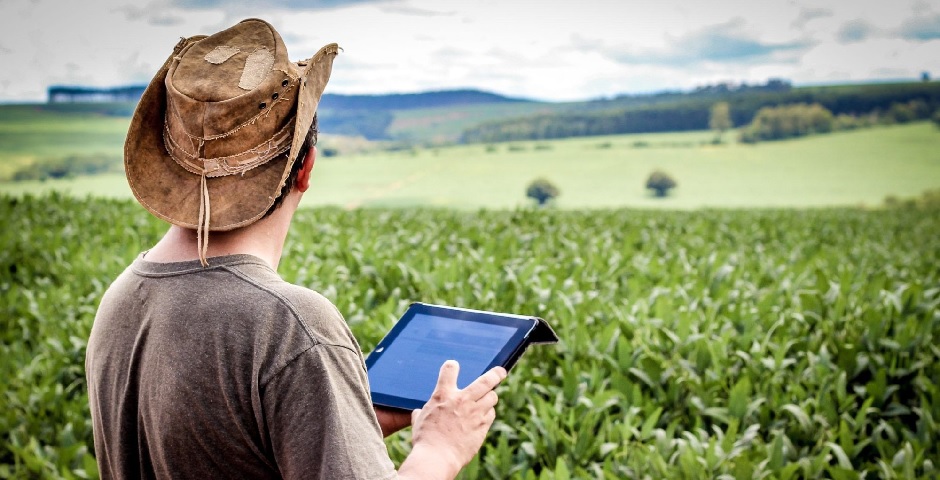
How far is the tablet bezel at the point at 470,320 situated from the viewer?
2025 mm

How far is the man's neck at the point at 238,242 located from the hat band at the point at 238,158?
117 mm

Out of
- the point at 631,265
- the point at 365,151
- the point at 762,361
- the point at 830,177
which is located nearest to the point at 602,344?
the point at 762,361

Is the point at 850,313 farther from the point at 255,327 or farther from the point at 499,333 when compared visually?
the point at 255,327

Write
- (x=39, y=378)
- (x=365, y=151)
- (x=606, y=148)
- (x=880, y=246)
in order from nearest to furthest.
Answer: (x=39, y=378) → (x=880, y=246) → (x=365, y=151) → (x=606, y=148)

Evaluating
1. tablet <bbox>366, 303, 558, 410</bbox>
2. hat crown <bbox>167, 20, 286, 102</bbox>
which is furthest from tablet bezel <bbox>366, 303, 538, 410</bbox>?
hat crown <bbox>167, 20, 286, 102</bbox>

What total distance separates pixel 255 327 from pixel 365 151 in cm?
6355

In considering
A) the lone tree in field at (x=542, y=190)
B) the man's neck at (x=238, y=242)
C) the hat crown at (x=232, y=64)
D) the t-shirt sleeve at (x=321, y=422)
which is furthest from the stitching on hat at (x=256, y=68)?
the lone tree in field at (x=542, y=190)

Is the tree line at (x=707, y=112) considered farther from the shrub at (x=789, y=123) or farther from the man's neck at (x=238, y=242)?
the man's neck at (x=238, y=242)

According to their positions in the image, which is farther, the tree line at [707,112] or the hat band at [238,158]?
the tree line at [707,112]

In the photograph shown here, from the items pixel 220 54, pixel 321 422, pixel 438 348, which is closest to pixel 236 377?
pixel 321 422

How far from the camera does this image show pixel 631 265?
7625mm

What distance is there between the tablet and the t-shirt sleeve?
39cm

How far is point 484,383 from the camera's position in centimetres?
188

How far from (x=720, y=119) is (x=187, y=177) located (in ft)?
273
